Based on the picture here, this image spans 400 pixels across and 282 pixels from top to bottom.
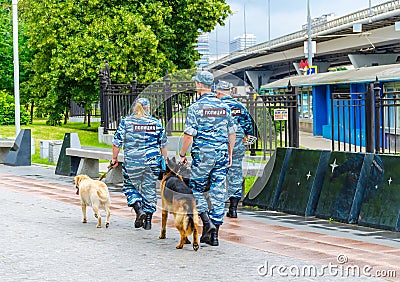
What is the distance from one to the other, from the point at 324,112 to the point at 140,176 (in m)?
28.9

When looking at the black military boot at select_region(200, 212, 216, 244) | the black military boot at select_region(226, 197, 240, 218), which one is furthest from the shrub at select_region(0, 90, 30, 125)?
the black military boot at select_region(200, 212, 216, 244)

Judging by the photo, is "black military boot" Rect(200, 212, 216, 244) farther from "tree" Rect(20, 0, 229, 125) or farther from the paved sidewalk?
"tree" Rect(20, 0, 229, 125)

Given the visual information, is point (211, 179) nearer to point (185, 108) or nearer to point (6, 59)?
point (185, 108)

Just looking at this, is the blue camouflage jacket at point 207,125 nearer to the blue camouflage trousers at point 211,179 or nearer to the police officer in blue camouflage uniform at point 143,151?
the blue camouflage trousers at point 211,179

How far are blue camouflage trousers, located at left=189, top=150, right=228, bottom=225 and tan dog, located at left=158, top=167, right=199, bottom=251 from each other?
0.10 metres

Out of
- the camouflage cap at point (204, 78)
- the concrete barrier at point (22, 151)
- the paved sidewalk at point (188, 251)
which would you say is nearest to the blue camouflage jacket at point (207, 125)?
the camouflage cap at point (204, 78)

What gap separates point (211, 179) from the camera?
9148mm

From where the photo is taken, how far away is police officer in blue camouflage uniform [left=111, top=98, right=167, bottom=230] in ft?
33.7

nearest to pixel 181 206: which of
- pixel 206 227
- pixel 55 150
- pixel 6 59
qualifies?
pixel 206 227

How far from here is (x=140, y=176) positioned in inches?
410

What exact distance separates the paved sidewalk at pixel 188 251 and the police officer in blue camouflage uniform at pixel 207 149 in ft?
1.48

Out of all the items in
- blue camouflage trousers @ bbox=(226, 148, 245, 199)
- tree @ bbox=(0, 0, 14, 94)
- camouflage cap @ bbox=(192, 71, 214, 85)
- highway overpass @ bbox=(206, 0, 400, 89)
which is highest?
highway overpass @ bbox=(206, 0, 400, 89)

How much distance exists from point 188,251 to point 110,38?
88.9ft

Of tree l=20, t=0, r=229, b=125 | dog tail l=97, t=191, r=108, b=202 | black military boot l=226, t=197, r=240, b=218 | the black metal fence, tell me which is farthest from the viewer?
tree l=20, t=0, r=229, b=125
